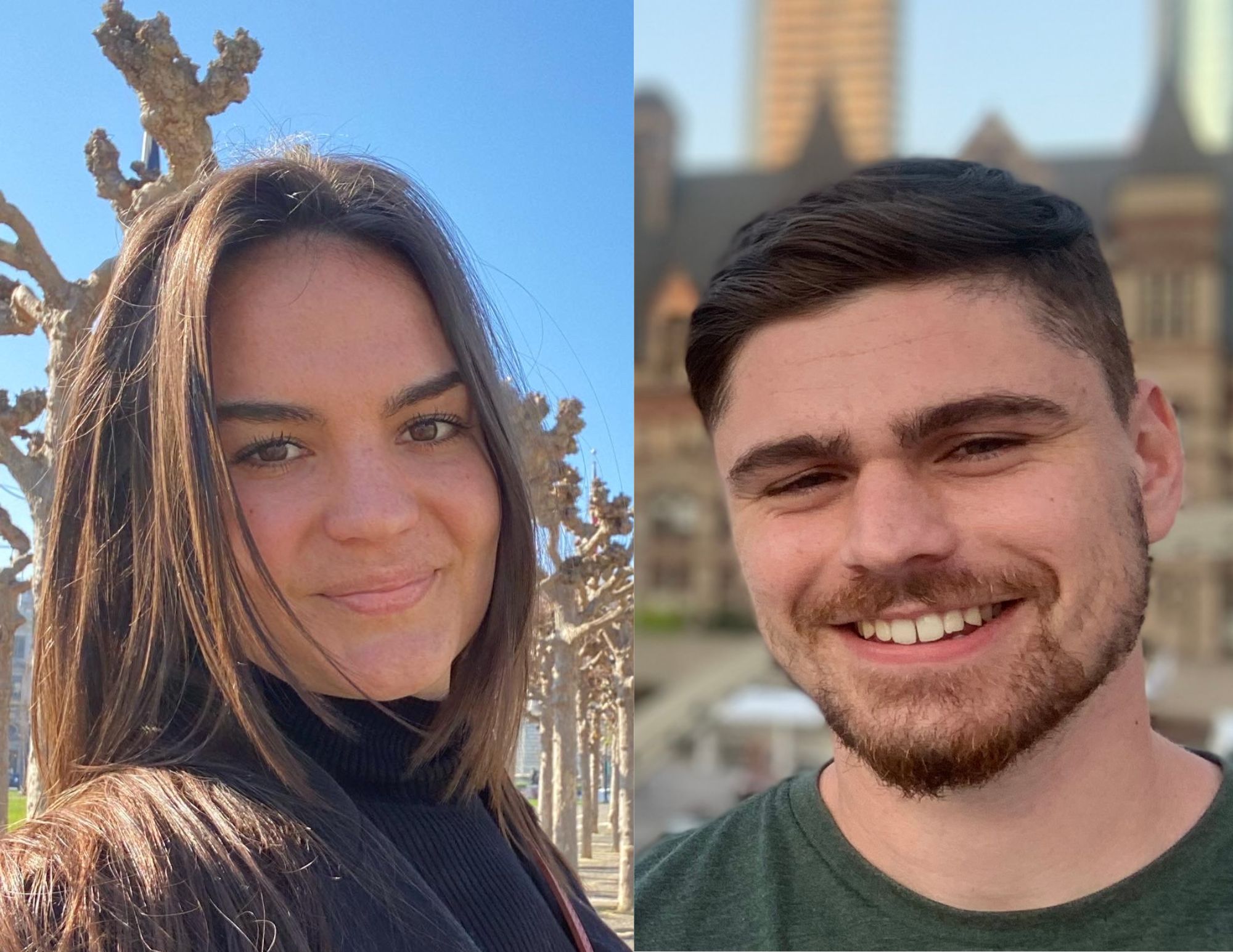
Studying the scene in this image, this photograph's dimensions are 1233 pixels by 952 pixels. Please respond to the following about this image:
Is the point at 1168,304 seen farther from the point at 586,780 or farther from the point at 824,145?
the point at 586,780

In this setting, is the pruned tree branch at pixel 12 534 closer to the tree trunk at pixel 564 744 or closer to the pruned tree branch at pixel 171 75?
the pruned tree branch at pixel 171 75

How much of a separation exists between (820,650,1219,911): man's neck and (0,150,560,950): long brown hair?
1.59 feet

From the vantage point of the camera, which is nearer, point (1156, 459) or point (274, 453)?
point (274, 453)

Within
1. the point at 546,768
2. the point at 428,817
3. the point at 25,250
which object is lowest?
the point at 546,768

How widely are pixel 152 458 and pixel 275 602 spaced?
0.11 m

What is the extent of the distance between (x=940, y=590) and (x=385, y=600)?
16.7 inches

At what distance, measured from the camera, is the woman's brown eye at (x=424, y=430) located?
67 centimetres

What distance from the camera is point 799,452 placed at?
850 mm

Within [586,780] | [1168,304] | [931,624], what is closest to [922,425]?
[931,624]

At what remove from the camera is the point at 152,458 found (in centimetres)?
59

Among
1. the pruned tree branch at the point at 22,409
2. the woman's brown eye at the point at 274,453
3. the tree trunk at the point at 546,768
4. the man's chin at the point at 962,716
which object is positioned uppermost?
the pruned tree branch at the point at 22,409

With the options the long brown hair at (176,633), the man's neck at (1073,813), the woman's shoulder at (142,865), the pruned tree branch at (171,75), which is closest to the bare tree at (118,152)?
the pruned tree branch at (171,75)

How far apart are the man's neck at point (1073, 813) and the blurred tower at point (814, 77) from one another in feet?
2.33

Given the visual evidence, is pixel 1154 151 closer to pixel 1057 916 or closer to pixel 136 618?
pixel 1057 916
